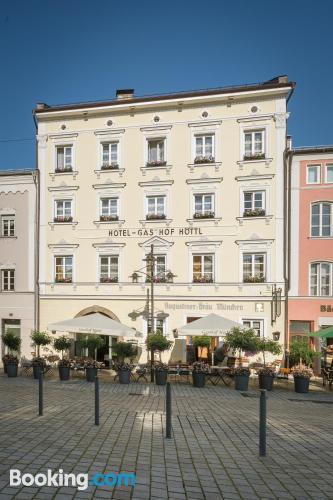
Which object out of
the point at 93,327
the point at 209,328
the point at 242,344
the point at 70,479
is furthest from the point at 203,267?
the point at 70,479

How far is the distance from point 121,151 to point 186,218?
5.50m

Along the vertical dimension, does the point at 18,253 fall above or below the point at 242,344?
above

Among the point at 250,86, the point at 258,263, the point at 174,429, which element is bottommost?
the point at 174,429

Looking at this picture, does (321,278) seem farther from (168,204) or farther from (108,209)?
(108,209)

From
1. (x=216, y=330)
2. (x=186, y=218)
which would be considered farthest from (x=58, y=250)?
Answer: (x=216, y=330)

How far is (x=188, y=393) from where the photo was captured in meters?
12.7

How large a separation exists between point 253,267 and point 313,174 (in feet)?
18.9

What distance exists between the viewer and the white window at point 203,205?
19.8 meters

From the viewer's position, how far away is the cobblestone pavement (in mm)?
4520

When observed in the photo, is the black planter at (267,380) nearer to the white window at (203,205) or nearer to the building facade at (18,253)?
the white window at (203,205)

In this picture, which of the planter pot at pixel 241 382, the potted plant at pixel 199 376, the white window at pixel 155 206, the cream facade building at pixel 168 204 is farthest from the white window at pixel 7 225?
the planter pot at pixel 241 382

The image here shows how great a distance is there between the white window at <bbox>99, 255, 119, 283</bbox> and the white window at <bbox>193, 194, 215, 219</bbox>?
5225 millimetres

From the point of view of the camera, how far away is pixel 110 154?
69.3 ft

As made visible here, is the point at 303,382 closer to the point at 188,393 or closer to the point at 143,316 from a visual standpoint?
the point at 188,393
